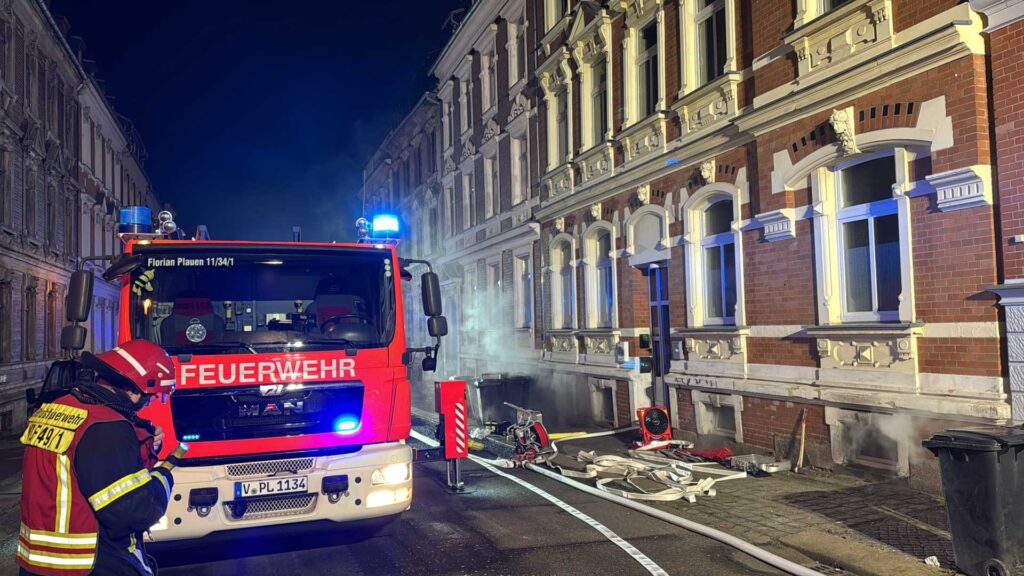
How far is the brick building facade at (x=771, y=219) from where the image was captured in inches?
300

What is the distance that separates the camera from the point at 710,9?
1196 cm

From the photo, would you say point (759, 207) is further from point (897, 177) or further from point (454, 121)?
point (454, 121)

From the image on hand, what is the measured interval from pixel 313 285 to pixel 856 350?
6215 mm

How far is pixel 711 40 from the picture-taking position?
12039 millimetres

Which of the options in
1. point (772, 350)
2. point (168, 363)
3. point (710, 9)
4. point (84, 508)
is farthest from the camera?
point (710, 9)

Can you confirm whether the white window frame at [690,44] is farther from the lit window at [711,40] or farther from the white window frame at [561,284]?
the white window frame at [561,284]

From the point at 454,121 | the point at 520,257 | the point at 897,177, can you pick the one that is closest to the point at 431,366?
the point at 897,177

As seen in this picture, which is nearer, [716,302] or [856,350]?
[856,350]

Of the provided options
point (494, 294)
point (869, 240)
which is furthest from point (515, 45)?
point (869, 240)

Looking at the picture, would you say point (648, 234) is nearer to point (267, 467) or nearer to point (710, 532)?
point (710, 532)

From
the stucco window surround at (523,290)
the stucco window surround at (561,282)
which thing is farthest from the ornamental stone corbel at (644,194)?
the stucco window surround at (523,290)

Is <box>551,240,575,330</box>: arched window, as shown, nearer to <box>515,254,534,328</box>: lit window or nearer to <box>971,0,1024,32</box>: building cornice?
<box>515,254,534,328</box>: lit window

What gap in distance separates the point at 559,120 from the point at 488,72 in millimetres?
6466

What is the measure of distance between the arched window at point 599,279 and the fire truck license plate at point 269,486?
10.3 m
